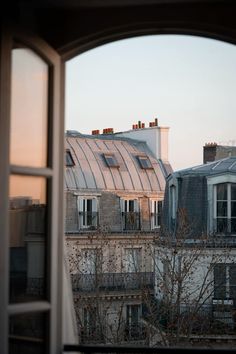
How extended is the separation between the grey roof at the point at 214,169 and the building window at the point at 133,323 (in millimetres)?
3199

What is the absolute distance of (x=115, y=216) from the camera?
17953 mm

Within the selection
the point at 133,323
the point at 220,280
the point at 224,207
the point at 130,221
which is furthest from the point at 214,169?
the point at 130,221

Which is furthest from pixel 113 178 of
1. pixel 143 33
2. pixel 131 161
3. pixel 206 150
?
pixel 143 33

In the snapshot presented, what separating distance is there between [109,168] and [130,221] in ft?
5.43

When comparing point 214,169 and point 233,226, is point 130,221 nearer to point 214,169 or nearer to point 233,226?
point 214,169

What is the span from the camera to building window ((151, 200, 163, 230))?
723 inches

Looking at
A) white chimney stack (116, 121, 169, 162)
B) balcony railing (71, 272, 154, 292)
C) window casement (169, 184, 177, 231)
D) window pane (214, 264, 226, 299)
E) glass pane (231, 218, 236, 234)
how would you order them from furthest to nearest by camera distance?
white chimney stack (116, 121, 169, 162) → window casement (169, 184, 177, 231) → balcony railing (71, 272, 154, 292) → glass pane (231, 218, 236, 234) → window pane (214, 264, 226, 299)

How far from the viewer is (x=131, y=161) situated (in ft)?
63.5

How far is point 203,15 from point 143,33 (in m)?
0.23

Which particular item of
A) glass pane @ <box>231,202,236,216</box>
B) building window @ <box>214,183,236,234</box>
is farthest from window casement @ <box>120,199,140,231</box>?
glass pane @ <box>231,202,236,216</box>

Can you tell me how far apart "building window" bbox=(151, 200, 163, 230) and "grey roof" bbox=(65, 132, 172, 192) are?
0.38m

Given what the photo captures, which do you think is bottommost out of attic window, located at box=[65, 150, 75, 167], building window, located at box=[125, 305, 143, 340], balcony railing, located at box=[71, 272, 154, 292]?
building window, located at box=[125, 305, 143, 340]

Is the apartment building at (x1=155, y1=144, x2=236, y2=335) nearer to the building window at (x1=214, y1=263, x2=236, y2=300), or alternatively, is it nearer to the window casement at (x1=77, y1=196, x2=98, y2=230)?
the building window at (x1=214, y1=263, x2=236, y2=300)

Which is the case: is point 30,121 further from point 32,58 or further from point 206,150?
point 206,150
